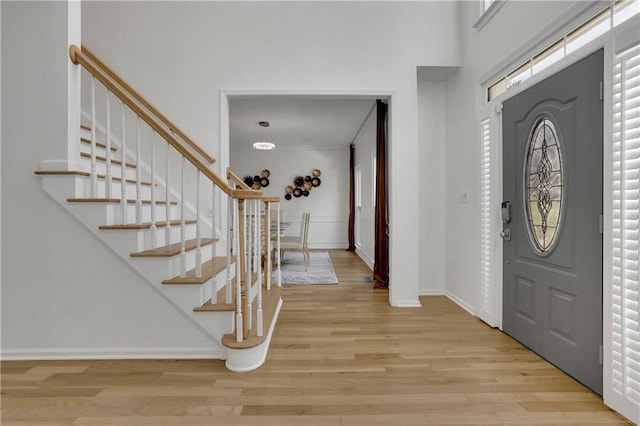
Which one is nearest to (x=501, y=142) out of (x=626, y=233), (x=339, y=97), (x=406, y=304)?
(x=626, y=233)

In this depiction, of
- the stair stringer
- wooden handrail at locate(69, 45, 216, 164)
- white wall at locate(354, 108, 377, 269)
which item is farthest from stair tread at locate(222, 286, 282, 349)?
white wall at locate(354, 108, 377, 269)

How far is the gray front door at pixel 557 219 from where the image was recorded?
1830mm

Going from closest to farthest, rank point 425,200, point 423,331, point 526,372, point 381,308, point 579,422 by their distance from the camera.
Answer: point 579,422
point 526,372
point 423,331
point 381,308
point 425,200

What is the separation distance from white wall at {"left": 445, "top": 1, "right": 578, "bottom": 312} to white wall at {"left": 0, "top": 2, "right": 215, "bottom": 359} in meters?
2.64

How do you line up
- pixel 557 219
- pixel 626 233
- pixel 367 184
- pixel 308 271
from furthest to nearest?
pixel 367 184 → pixel 308 271 → pixel 557 219 → pixel 626 233

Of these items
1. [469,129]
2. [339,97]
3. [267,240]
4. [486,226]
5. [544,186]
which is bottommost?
[267,240]

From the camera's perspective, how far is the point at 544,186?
88.6 inches

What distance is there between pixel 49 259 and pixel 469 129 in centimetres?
379

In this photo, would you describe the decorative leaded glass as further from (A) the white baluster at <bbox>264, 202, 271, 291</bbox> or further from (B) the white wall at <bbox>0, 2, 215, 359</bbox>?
(B) the white wall at <bbox>0, 2, 215, 359</bbox>

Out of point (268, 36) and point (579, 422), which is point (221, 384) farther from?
point (268, 36)

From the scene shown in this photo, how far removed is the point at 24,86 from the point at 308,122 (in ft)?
14.4

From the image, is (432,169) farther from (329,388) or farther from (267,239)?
(329,388)

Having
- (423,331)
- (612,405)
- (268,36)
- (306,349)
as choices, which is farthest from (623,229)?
(268,36)

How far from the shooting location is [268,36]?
3.41m
